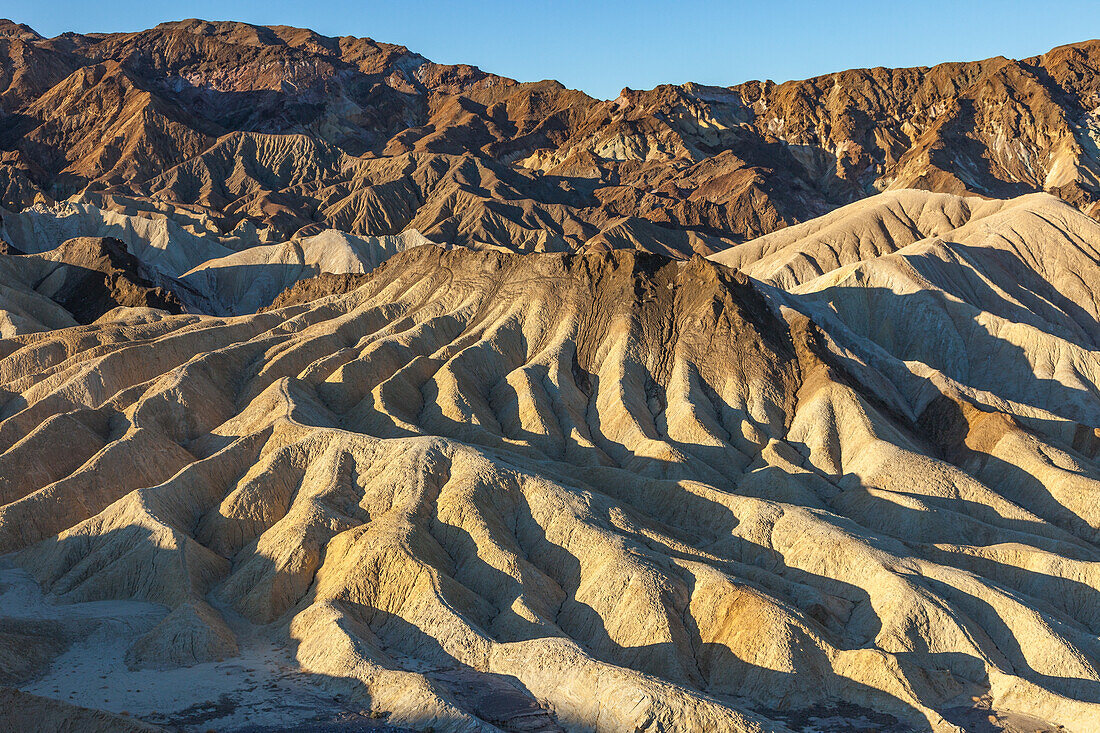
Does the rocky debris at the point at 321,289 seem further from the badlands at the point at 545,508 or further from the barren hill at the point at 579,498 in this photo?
the barren hill at the point at 579,498

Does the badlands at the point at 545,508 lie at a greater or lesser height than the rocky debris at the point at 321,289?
lesser

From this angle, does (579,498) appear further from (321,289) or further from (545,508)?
(321,289)

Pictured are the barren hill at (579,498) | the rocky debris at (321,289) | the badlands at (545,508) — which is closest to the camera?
the badlands at (545,508)

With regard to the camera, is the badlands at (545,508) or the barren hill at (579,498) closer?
the badlands at (545,508)

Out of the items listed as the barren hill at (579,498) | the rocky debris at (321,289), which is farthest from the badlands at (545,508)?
the rocky debris at (321,289)

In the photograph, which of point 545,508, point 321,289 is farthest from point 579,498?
point 321,289

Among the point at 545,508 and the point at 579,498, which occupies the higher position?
the point at 579,498

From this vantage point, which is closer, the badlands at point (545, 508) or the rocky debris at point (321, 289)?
the badlands at point (545, 508)

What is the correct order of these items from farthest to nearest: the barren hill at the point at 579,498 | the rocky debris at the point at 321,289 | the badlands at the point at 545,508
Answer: the rocky debris at the point at 321,289 < the barren hill at the point at 579,498 < the badlands at the point at 545,508

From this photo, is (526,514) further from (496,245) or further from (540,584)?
(496,245)

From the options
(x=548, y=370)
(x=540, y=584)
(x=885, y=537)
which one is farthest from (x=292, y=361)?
(x=885, y=537)

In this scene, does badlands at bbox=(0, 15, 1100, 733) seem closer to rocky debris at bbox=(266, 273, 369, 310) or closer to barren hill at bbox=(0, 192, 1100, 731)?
barren hill at bbox=(0, 192, 1100, 731)
